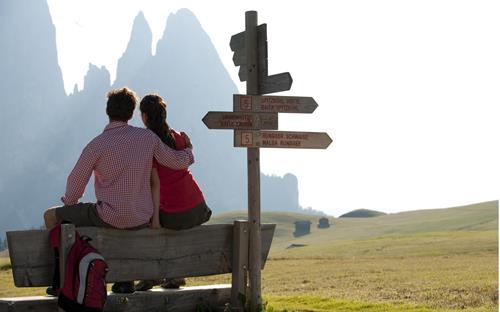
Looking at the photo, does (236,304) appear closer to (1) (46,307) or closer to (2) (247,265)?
(2) (247,265)

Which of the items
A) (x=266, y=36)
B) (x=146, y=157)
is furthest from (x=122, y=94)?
(x=266, y=36)

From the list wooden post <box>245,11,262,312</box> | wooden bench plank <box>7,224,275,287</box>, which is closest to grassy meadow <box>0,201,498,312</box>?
wooden post <box>245,11,262,312</box>

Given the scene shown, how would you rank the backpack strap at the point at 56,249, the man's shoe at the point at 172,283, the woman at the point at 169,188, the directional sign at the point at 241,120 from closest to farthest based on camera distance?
the backpack strap at the point at 56,249
the woman at the point at 169,188
the man's shoe at the point at 172,283
the directional sign at the point at 241,120

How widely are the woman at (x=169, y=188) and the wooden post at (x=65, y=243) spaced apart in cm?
112

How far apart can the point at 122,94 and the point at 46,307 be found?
98.5 inches

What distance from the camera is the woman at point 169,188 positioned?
870 centimetres

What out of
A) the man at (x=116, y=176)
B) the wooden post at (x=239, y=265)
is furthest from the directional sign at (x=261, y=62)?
the man at (x=116, y=176)

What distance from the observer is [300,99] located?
10.7 m

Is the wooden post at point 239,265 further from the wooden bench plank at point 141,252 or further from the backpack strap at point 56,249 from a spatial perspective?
the backpack strap at point 56,249

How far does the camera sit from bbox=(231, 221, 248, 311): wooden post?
31.7ft

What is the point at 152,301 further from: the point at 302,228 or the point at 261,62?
the point at 302,228

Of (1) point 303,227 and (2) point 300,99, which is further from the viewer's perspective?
(1) point 303,227

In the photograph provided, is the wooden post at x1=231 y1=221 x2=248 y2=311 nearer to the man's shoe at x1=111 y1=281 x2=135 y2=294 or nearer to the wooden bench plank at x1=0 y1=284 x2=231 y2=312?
the wooden bench plank at x1=0 y1=284 x2=231 y2=312

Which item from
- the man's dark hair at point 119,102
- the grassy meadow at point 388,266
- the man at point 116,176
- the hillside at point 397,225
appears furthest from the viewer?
the hillside at point 397,225
